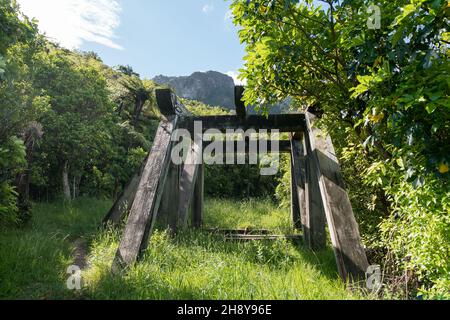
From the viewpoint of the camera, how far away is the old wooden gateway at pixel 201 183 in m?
2.93

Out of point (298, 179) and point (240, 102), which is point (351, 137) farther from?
point (298, 179)

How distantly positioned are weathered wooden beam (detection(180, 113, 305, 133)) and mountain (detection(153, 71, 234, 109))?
7557 centimetres

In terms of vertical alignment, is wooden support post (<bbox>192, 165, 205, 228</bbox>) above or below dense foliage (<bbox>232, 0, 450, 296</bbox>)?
below

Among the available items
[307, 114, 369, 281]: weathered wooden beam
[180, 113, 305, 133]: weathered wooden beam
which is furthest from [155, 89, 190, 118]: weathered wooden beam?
[307, 114, 369, 281]: weathered wooden beam

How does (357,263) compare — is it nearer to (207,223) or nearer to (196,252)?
(196,252)

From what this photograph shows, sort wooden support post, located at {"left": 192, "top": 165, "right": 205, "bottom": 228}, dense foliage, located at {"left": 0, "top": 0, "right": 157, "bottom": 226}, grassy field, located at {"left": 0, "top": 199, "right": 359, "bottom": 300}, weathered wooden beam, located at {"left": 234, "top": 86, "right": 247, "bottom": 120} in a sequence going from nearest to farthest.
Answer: grassy field, located at {"left": 0, "top": 199, "right": 359, "bottom": 300}, weathered wooden beam, located at {"left": 234, "top": 86, "right": 247, "bottom": 120}, dense foliage, located at {"left": 0, "top": 0, "right": 157, "bottom": 226}, wooden support post, located at {"left": 192, "top": 165, "right": 205, "bottom": 228}

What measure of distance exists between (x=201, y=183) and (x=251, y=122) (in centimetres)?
269

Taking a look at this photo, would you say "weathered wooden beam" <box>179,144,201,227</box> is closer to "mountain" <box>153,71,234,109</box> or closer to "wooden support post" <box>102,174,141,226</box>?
"wooden support post" <box>102,174,141,226</box>

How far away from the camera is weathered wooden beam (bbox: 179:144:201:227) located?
527cm

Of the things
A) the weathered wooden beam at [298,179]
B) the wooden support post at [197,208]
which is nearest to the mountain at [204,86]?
the weathered wooden beam at [298,179]

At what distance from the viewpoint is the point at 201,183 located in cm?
691

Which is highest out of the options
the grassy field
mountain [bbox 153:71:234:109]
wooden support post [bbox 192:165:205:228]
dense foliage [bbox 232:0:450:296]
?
mountain [bbox 153:71:234:109]
